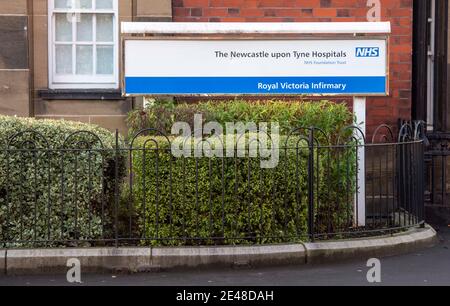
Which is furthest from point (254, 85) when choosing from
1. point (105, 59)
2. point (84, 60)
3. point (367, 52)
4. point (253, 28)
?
point (84, 60)

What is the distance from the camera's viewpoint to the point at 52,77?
11.0 meters

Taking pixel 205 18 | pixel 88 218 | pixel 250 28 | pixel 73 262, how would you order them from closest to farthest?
pixel 73 262 → pixel 88 218 → pixel 250 28 → pixel 205 18

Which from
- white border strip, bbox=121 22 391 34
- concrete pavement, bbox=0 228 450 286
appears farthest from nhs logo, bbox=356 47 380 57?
concrete pavement, bbox=0 228 450 286

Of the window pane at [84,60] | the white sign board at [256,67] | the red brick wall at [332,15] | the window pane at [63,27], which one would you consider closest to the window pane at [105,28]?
the window pane at [84,60]

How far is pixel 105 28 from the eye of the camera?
36.4 feet

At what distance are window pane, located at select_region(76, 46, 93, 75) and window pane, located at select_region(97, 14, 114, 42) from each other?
0.22 metres

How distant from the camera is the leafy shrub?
9.23 m

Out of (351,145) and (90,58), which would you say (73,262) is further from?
(90,58)

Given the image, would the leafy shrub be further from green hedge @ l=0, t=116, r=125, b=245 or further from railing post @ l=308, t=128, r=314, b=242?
green hedge @ l=0, t=116, r=125, b=245

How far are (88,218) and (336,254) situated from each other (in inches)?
94.2

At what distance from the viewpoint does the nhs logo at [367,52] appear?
31.4ft

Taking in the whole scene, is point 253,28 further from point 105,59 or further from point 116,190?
point 116,190

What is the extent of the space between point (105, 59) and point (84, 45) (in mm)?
323

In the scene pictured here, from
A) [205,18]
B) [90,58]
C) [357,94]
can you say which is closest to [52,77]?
[90,58]
